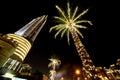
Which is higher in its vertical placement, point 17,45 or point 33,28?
point 33,28

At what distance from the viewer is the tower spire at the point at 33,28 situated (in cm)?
5876

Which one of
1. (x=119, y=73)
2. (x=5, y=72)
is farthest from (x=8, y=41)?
(x=119, y=73)

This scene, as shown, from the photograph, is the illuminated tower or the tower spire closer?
the illuminated tower

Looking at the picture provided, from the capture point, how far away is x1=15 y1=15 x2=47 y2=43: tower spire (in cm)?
5876

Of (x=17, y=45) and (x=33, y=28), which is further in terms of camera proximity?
(x=33, y=28)

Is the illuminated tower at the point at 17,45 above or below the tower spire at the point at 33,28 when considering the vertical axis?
below

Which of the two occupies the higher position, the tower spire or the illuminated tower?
the tower spire

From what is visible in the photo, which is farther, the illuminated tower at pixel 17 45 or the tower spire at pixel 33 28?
the tower spire at pixel 33 28

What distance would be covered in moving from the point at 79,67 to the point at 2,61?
43.3 m

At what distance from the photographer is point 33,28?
63.2m

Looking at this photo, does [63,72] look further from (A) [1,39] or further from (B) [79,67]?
(A) [1,39]

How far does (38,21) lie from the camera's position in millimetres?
66750

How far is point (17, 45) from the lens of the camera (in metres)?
37.6

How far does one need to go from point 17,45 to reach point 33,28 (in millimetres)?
26417
